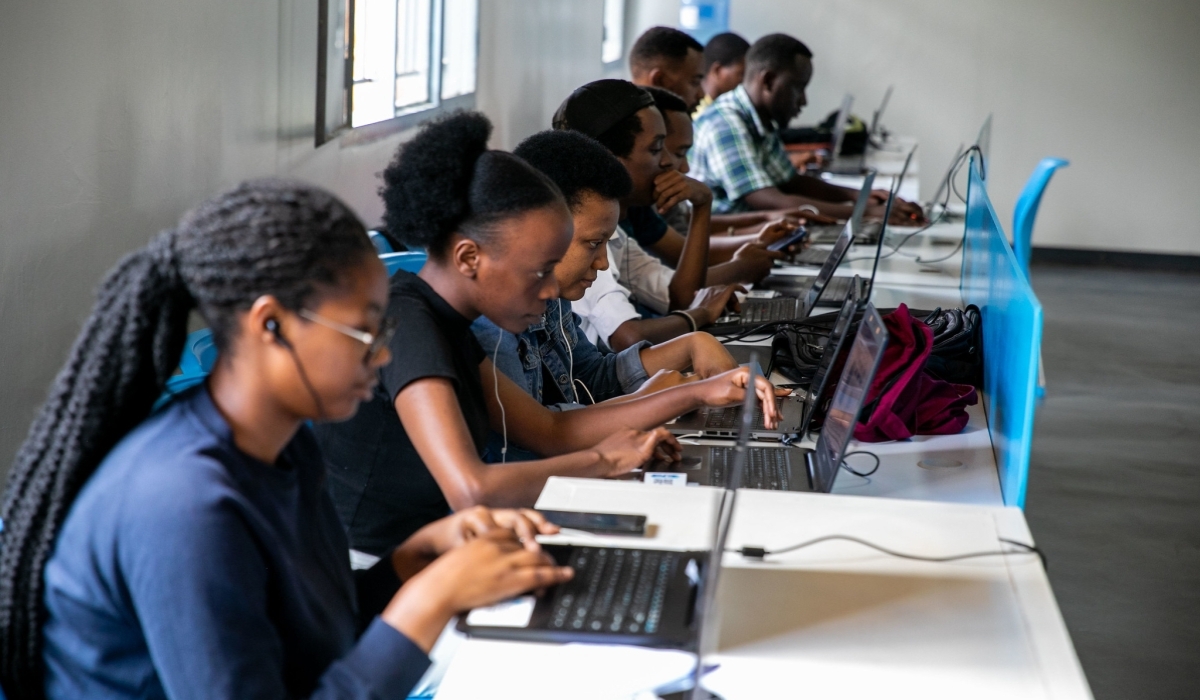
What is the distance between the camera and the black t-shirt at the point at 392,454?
1.65 metres

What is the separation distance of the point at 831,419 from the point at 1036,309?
382 mm

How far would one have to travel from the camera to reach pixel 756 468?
182 centimetres

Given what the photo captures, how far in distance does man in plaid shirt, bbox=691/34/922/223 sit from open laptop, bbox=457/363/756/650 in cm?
323

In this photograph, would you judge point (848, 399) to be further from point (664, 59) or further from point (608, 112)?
point (664, 59)

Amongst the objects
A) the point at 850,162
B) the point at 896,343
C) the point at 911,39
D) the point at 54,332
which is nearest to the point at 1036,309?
the point at 896,343

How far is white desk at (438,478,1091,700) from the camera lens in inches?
45.0

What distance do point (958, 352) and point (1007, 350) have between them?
0.47m

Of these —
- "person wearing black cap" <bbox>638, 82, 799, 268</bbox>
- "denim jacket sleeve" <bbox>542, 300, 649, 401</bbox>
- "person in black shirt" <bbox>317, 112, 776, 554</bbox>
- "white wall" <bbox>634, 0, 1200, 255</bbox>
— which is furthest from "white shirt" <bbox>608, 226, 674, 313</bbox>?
"white wall" <bbox>634, 0, 1200, 255</bbox>

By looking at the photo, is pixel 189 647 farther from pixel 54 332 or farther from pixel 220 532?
pixel 54 332

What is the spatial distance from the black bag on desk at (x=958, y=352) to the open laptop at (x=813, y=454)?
1.76 ft

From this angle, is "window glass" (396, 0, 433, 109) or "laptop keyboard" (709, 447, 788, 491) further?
"window glass" (396, 0, 433, 109)

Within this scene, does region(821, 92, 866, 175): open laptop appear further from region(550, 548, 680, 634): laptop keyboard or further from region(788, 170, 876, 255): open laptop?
region(550, 548, 680, 634): laptop keyboard

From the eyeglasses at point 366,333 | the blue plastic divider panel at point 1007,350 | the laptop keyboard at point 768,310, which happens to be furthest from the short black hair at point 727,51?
the eyeglasses at point 366,333

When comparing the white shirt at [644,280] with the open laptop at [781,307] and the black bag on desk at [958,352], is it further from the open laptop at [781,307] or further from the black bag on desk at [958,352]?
the black bag on desk at [958,352]
